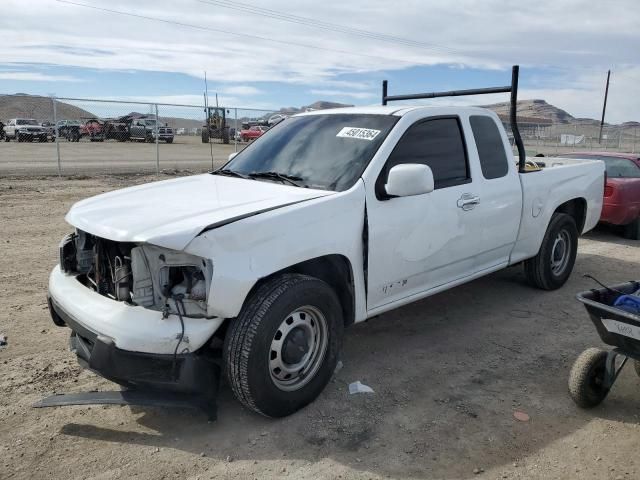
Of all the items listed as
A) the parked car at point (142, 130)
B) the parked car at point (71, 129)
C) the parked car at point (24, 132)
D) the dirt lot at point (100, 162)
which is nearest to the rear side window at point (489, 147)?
the dirt lot at point (100, 162)

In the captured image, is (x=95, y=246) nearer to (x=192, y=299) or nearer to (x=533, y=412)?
(x=192, y=299)

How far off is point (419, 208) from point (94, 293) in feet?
7.63

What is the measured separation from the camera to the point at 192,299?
124 inches

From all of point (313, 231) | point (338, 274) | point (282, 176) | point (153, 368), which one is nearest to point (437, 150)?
point (282, 176)

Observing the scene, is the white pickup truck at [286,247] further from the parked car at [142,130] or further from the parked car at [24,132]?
the parked car at [24,132]

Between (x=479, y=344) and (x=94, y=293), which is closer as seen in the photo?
(x=94, y=293)

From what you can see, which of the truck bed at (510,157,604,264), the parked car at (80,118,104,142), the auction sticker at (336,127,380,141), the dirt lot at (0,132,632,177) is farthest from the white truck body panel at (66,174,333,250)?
the parked car at (80,118,104,142)

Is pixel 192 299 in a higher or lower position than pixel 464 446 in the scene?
higher

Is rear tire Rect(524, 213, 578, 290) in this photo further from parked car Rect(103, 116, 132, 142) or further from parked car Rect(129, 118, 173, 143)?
parked car Rect(103, 116, 132, 142)

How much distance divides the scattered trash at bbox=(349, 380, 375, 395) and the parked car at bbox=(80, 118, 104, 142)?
102 feet

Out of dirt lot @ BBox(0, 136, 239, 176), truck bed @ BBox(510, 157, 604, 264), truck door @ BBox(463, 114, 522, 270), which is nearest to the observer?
truck door @ BBox(463, 114, 522, 270)

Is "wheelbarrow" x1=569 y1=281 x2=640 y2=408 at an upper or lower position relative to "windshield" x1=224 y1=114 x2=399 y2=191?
lower

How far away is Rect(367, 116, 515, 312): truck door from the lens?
13.1ft

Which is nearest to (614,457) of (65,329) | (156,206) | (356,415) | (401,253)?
(356,415)
